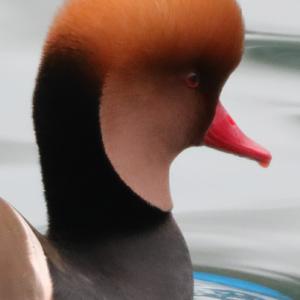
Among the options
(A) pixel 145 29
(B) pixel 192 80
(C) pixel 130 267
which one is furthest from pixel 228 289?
(A) pixel 145 29

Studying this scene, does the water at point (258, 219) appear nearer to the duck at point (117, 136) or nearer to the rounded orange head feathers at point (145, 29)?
the duck at point (117, 136)

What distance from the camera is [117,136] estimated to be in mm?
3949

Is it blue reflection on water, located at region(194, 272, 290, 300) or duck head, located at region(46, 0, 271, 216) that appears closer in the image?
duck head, located at region(46, 0, 271, 216)

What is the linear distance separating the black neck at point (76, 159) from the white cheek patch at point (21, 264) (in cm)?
18

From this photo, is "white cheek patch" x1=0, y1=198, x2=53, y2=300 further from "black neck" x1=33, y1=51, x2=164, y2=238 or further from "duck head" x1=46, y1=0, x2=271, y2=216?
"duck head" x1=46, y1=0, x2=271, y2=216

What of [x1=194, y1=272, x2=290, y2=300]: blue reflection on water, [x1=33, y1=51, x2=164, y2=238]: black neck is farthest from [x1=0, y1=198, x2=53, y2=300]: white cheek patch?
[x1=194, y1=272, x2=290, y2=300]: blue reflection on water

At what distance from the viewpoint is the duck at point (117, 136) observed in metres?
3.83

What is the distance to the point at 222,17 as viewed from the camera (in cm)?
392

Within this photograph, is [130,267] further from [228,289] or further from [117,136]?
[228,289]

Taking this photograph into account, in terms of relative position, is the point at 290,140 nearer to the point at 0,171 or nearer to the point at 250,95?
the point at 250,95

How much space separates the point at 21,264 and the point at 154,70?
0.55 metres

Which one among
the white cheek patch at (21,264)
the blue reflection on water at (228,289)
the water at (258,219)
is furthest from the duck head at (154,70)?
the water at (258,219)

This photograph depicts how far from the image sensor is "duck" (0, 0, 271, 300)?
12.6 feet

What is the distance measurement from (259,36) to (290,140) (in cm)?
117
